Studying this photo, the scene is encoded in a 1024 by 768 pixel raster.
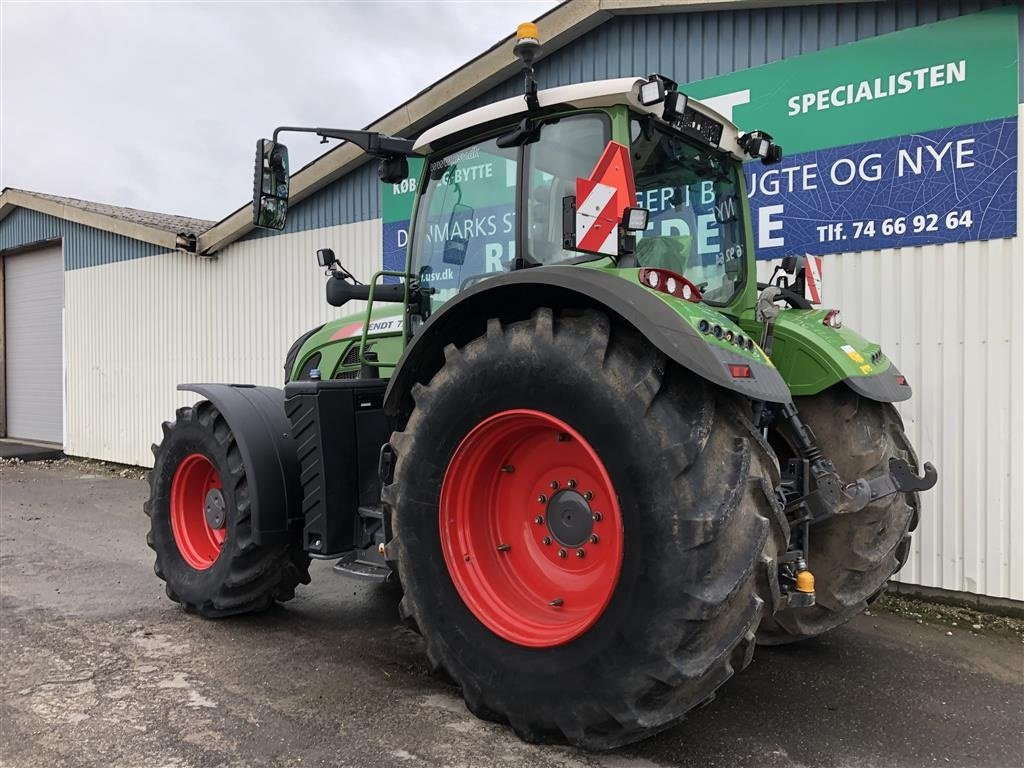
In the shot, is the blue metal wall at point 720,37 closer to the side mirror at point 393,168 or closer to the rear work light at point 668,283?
the side mirror at point 393,168

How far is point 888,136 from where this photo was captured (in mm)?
5316

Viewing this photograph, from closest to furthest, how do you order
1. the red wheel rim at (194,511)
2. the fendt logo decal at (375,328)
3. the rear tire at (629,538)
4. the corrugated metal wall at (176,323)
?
the rear tire at (629,538), the fendt logo decal at (375,328), the red wheel rim at (194,511), the corrugated metal wall at (176,323)

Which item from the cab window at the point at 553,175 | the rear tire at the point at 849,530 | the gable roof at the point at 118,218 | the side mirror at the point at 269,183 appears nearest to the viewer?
the cab window at the point at 553,175

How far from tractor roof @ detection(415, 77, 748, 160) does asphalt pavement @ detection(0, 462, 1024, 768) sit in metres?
2.57

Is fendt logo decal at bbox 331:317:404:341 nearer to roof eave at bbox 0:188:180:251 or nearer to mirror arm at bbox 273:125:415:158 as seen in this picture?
mirror arm at bbox 273:125:415:158

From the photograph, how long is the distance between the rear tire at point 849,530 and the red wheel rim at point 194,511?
3270 mm

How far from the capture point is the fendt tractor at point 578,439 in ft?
8.50

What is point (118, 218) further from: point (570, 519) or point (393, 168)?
point (570, 519)

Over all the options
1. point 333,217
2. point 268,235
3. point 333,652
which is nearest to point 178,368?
point 268,235

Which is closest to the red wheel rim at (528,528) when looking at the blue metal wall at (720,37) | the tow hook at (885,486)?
the tow hook at (885,486)

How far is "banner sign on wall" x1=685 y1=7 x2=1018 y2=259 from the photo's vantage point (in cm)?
490

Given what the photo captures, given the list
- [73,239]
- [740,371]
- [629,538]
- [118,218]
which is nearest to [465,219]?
[740,371]

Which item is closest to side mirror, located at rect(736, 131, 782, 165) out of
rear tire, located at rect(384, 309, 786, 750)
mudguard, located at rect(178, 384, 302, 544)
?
rear tire, located at rect(384, 309, 786, 750)

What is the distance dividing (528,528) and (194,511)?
2647mm
